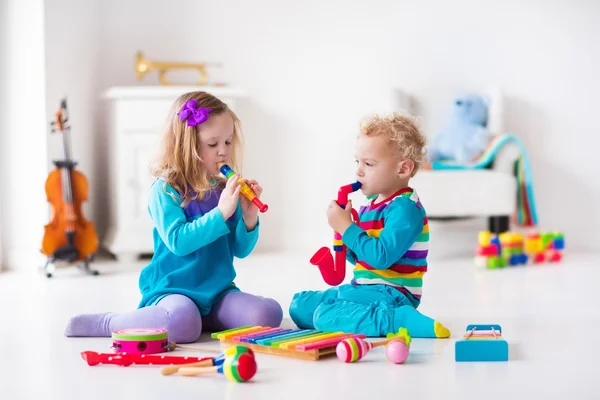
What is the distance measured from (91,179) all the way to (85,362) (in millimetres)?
2354

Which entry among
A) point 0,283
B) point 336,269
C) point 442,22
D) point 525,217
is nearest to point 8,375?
point 336,269

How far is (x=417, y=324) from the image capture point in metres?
1.87

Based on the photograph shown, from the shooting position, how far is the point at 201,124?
6.47 ft

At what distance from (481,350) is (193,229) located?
658mm

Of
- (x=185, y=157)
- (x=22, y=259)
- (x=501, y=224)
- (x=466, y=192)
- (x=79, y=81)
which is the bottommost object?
(x=22, y=259)

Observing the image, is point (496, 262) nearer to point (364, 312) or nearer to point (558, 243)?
point (558, 243)

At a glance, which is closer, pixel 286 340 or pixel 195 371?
pixel 195 371

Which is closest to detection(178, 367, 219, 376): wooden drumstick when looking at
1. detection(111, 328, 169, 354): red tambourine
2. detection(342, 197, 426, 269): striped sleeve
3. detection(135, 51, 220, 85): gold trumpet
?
detection(111, 328, 169, 354): red tambourine

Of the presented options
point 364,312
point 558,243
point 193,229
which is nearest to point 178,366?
point 193,229

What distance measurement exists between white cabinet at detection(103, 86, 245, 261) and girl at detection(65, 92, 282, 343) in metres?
1.70

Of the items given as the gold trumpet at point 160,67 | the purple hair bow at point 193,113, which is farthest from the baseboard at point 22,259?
the purple hair bow at point 193,113

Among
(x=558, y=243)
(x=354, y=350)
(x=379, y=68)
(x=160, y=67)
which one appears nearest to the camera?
(x=354, y=350)

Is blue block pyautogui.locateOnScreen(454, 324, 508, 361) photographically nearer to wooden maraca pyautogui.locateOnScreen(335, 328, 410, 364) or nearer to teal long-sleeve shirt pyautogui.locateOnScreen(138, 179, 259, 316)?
wooden maraca pyautogui.locateOnScreen(335, 328, 410, 364)

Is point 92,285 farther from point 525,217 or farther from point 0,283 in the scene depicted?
point 525,217
